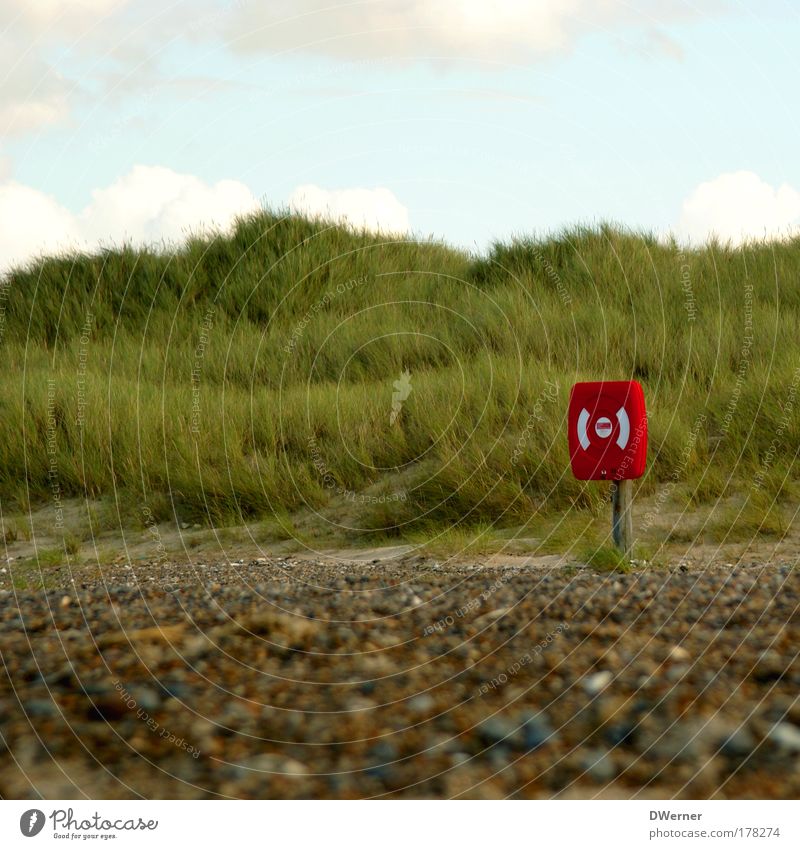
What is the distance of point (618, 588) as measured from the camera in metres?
4.40

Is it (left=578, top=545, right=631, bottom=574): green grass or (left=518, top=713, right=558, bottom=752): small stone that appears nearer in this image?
(left=518, top=713, right=558, bottom=752): small stone

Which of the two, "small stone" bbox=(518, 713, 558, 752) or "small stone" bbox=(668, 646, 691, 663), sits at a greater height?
"small stone" bbox=(668, 646, 691, 663)

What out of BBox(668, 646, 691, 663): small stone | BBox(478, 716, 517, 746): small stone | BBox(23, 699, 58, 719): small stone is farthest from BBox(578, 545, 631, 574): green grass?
BBox(23, 699, 58, 719): small stone

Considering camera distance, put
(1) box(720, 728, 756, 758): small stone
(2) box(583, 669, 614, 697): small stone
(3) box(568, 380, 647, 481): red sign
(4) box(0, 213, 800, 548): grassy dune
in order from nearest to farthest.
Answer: (1) box(720, 728, 756, 758): small stone, (2) box(583, 669, 614, 697): small stone, (3) box(568, 380, 647, 481): red sign, (4) box(0, 213, 800, 548): grassy dune

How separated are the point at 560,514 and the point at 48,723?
15.1 feet

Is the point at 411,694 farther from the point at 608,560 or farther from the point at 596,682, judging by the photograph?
the point at 608,560

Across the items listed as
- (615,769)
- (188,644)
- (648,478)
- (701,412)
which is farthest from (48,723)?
(701,412)

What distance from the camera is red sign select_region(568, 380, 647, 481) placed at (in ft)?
16.4

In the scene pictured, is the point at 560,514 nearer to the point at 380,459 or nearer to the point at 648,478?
the point at 648,478

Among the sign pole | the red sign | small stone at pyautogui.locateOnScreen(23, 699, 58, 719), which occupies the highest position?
the red sign

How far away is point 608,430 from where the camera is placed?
5074 mm

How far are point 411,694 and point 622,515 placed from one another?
271 cm

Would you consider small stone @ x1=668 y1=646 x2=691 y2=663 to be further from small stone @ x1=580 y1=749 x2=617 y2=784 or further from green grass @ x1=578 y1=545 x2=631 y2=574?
green grass @ x1=578 y1=545 x2=631 y2=574

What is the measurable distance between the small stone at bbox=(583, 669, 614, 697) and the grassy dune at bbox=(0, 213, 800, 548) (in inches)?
142
